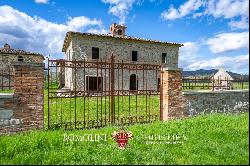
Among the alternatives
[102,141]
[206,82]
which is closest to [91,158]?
[102,141]

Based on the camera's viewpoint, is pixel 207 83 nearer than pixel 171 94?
No

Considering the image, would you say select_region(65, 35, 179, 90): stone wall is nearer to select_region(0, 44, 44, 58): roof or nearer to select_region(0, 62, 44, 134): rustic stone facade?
select_region(0, 44, 44, 58): roof

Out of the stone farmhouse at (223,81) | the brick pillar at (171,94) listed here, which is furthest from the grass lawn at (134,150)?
the stone farmhouse at (223,81)

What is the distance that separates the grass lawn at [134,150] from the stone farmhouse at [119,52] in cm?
1629

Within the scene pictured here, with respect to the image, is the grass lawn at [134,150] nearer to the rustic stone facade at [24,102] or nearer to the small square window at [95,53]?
the rustic stone facade at [24,102]

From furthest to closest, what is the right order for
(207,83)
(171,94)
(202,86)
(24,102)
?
(207,83) → (202,86) → (171,94) → (24,102)

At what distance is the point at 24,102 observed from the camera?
6738 mm

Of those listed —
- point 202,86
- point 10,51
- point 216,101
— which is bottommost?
point 216,101

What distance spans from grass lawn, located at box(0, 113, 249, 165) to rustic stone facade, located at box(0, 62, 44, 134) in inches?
36.5

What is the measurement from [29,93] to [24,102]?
0.83ft

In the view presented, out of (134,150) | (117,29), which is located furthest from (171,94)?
(117,29)

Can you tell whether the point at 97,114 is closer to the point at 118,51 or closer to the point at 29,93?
the point at 29,93

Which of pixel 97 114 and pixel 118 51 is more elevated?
pixel 118 51

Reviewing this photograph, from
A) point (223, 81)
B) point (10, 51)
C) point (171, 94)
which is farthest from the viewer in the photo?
point (10, 51)
